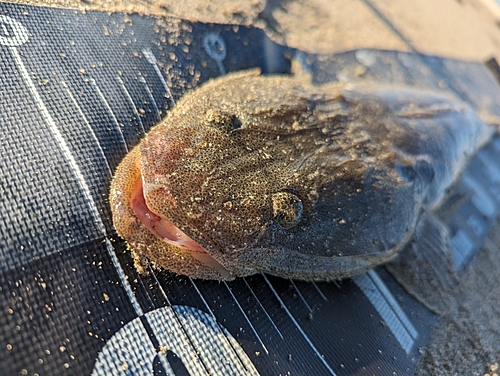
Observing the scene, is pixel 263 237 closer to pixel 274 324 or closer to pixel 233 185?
pixel 233 185

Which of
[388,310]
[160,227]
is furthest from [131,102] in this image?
[388,310]

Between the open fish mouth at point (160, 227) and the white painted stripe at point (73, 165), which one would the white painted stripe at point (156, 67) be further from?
the open fish mouth at point (160, 227)

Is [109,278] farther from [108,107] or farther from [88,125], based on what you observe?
[108,107]

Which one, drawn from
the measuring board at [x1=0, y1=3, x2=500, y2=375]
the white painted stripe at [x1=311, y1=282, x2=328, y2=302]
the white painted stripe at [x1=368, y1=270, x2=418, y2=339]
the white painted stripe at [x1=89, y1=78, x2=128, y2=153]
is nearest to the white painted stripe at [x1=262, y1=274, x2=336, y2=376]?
the measuring board at [x1=0, y1=3, x2=500, y2=375]

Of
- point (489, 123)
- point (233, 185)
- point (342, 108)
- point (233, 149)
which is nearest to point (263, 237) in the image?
point (233, 185)

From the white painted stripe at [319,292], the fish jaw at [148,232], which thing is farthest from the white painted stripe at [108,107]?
the white painted stripe at [319,292]

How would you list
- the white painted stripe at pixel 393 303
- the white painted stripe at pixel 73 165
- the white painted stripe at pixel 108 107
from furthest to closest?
1. the white painted stripe at pixel 393 303
2. the white painted stripe at pixel 108 107
3. the white painted stripe at pixel 73 165
